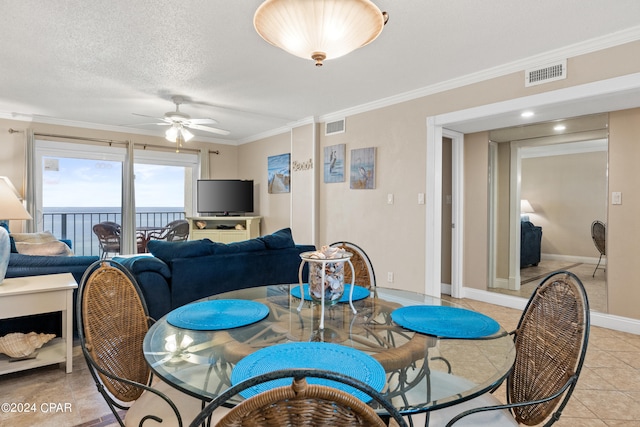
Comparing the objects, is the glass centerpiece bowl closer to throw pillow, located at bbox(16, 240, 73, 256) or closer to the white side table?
the white side table

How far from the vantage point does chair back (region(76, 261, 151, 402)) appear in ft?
4.13

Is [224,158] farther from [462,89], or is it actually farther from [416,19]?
[416,19]

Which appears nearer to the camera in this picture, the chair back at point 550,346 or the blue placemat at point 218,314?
the chair back at point 550,346

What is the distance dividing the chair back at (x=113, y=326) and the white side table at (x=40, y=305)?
1231 millimetres

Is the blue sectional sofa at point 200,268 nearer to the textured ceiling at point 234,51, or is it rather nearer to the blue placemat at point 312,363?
the textured ceiling at point 234,51

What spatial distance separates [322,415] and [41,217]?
6.37 metres

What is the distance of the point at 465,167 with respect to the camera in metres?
4.59

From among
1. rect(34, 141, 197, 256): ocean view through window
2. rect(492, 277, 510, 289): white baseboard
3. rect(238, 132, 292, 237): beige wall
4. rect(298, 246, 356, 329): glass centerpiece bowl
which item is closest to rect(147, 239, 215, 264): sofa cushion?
rect(298, 246, 356, 329): glass centerpiece bowl

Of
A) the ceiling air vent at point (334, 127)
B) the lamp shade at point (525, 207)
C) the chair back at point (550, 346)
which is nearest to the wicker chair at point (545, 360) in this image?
the chair back at point (550, 346)

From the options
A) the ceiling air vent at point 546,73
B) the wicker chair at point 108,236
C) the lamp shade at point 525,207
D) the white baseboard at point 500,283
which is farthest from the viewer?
the wicker chair at point 108,236

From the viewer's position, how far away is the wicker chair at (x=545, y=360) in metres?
1.07

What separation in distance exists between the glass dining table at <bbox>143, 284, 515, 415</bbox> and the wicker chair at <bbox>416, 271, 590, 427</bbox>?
0.12 metres

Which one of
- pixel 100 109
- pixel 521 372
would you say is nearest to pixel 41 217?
pixel 100 109

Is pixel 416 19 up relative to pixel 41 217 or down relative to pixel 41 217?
up
